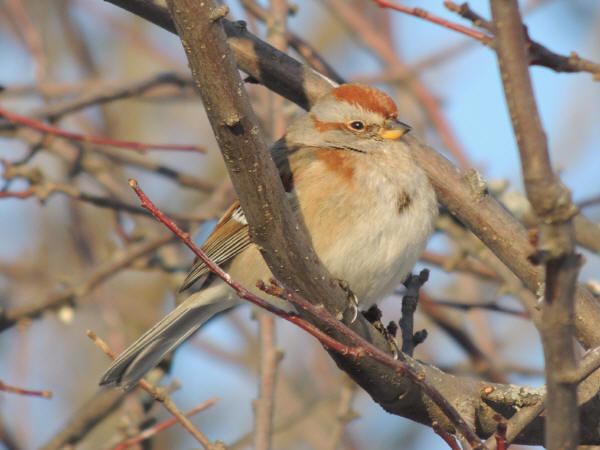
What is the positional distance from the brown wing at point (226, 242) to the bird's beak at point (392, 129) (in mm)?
737

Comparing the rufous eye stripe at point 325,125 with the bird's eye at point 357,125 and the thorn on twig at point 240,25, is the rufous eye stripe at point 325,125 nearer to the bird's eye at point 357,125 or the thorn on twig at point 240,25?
the bird's eye at point 357,125

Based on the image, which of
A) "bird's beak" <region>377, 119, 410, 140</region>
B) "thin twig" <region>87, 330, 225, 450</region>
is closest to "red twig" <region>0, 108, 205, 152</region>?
"bird's beak" <region>377, 119, 410, 140</region>

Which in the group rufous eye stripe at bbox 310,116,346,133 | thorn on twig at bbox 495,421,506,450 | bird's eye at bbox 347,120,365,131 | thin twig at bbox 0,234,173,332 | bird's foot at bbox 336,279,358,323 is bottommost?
thorn on twig at bbox 495,421,506,450

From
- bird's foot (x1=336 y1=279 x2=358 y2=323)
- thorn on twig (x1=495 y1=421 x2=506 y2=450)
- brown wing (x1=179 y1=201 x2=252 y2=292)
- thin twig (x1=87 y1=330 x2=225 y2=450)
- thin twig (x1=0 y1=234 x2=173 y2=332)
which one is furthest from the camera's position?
thin twig (x1=0 y1=234 x2=173 y2=332)

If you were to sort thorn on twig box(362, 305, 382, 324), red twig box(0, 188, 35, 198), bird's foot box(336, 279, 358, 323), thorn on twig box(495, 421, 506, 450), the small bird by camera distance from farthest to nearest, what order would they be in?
red twig box(0, 188, 35, 198) < thorn on twig box(362, 305, 382, 324) < the small bird < bird's foot box(336, 279, 358, 323) < thorn on twig box(495, 421, 506, 450)

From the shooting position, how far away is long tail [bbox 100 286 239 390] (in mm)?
3734

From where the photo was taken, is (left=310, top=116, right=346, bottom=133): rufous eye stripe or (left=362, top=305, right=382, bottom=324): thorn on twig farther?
(left=310, top=116, right=346, bottom=133): rufous eye stripe

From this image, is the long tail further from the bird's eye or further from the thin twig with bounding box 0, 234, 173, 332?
the bird's eye

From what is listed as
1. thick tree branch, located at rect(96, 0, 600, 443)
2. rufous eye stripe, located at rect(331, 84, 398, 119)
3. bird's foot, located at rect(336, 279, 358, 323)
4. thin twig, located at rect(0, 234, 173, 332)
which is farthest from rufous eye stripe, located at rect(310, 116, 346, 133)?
bird's foot, located at rect(336, 279, 358, 323)

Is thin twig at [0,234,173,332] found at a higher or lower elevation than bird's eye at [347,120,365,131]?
lower

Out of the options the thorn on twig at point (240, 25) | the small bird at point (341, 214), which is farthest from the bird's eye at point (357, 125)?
the thorn on twig at point (240, 25)

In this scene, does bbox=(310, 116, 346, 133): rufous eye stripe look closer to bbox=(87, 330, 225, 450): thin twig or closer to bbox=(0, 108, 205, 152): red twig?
bbox=(0, 108, 205, 152): red twig

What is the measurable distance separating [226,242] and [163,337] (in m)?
0.55

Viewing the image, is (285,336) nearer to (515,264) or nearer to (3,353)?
(3,353)
